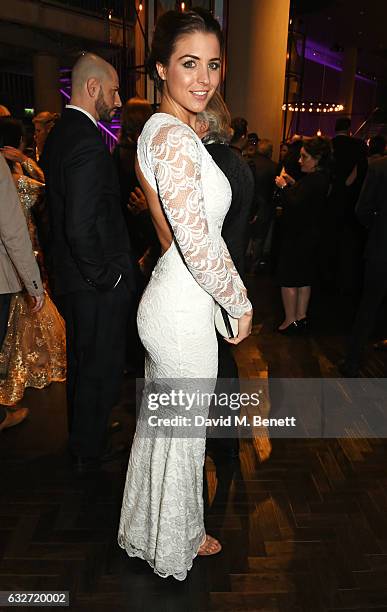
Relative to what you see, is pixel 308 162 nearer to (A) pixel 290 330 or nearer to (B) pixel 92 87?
(A) pixel 290 330

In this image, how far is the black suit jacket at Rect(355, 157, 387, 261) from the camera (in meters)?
3.51

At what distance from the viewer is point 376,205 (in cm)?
360

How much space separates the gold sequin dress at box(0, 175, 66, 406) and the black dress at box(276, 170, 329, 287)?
201 cm

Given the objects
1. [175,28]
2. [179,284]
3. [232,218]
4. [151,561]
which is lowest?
[151,561]

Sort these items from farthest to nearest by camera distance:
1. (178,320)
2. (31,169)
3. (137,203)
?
(31,169), (137,203), (178,320)

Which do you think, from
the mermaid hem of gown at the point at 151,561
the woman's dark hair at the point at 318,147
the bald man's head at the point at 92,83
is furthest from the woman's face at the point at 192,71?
the woman's dark hair at the point at 318,147

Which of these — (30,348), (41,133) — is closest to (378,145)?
(41,133)

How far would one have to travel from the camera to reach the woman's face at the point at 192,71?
4.65 ft

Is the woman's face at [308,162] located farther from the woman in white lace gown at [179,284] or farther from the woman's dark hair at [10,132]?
the woman in white lace gown at [179,284]

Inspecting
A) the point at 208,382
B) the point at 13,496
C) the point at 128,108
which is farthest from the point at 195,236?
the point at 128,108

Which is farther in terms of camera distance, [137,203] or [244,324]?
[137,203]

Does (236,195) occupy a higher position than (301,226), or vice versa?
(236,195)

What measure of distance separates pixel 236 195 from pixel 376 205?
1.89m

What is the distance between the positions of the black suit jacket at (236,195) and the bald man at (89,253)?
19.0 inches
